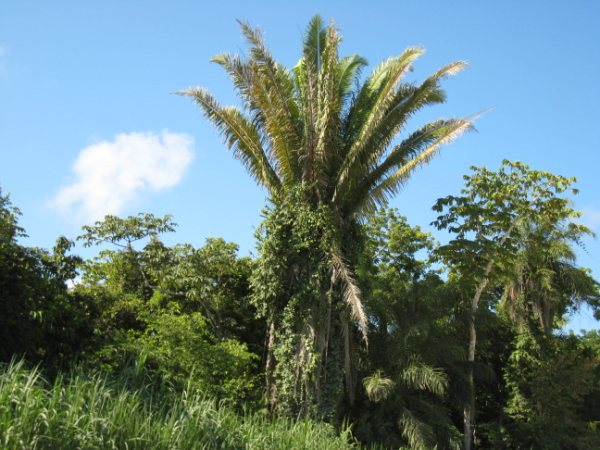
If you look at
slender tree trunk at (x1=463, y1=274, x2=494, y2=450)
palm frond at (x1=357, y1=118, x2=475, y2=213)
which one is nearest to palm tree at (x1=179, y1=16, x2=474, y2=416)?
palm frond at (x1=357, y1=118, x2=475, y2=213)

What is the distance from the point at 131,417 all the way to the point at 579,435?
17.3m

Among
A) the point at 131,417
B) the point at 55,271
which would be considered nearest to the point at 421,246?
the point at 55,271

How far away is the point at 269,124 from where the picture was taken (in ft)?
52.4

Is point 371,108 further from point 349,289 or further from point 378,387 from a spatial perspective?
point 378,387

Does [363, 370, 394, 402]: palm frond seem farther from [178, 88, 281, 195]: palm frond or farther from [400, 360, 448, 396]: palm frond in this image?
[178, 88, 281, 195]: palm frond

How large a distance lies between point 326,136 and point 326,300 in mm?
3745

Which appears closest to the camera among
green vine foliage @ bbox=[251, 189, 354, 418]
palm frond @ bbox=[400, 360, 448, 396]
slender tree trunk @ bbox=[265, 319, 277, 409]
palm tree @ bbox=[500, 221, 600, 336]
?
green vine foliage @ bbox=[251, 189, 354, 418]

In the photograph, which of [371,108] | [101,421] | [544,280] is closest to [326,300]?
[371,108]

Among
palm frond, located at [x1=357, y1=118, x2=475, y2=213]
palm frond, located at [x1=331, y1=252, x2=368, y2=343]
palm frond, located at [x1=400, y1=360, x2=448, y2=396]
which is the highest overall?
palm frond, located at [x1=357, y1=118, x2=475, y2=213]

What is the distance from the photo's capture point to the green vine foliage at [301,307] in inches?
583

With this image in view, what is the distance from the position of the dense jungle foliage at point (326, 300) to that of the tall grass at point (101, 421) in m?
0.11

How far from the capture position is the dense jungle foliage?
39.1ft

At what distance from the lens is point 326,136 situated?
15727mm

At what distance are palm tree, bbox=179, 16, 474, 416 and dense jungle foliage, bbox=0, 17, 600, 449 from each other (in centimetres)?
5
